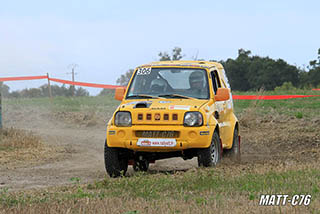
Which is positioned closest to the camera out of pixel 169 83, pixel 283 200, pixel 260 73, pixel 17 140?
pixel 283 200

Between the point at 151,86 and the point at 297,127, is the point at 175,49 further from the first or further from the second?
the point at 151,86

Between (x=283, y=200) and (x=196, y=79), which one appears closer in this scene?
(x=283, y=200)

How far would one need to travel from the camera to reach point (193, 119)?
953 cm

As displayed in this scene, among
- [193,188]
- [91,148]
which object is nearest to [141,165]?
[193,188]

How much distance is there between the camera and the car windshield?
413 inches

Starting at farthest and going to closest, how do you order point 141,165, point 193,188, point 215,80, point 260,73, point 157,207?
1. point 260,73
2. point 215,80
3. point 141,165
4. point 193,188
5. point 157,207

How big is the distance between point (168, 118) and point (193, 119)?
16.0 inches

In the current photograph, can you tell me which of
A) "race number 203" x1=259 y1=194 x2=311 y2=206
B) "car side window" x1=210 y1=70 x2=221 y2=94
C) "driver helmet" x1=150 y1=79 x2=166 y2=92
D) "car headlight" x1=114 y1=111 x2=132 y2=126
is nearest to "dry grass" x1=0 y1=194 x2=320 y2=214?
"race number 203" x1=259 y1=194 x2=311 y2=206

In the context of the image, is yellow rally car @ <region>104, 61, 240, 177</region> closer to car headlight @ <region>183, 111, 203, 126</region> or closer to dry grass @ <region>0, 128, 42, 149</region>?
car headlight @ <region>183, 111, 203, 126</region>

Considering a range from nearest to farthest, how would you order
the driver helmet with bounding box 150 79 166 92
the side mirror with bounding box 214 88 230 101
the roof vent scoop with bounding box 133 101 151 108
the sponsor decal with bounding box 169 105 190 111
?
1. the sponsor decal with bounding box 169 105 190 111
2. the roof vent scoop with bounding box 133 101 151 108
3. the side mirror with bounding box 214 88 230 101
4. the driver helmet with bounding box 150 79 166 92

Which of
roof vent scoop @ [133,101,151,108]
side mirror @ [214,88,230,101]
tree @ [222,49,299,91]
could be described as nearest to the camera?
roof vent scoop @ [133,101,151,108]

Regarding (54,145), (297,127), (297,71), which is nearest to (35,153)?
(54,145)

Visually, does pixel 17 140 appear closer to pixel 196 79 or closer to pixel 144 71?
pixel 144 71

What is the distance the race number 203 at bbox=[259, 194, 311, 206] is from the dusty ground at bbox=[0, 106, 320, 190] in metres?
2.56
